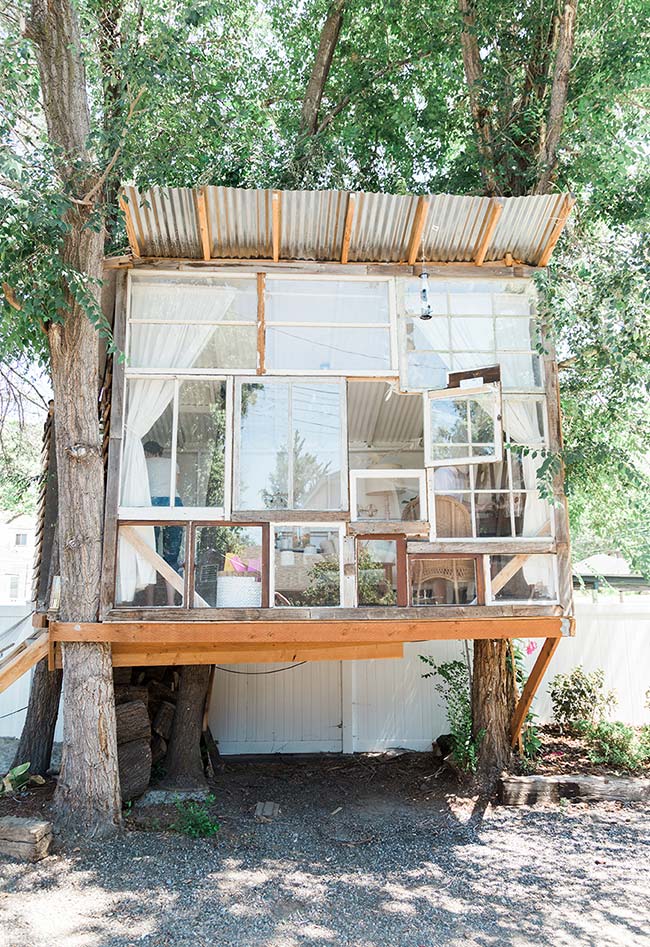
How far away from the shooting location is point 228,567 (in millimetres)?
5469

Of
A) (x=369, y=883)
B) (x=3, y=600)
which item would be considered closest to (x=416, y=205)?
(x=369, y=883)

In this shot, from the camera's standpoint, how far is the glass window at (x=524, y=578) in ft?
18.5

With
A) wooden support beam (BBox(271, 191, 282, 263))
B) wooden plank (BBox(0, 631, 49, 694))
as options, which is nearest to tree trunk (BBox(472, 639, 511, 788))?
wooden plank (BBox(0, 631, 49, 694))

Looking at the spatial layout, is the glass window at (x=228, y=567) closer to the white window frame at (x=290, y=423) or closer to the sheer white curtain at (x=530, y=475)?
the white window frame at (x=290, y=423)

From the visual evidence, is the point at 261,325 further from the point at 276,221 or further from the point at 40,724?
the point at 40,724

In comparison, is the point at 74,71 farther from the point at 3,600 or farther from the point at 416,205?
the point at 3,600

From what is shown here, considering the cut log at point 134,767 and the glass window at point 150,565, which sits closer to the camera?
the glass window at point 150,565

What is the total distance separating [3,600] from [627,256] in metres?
15.8

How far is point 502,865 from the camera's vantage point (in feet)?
16.6

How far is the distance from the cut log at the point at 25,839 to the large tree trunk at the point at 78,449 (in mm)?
288

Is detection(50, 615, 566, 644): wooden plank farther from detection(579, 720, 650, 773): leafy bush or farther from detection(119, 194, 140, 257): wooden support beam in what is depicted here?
detection(119, 194, 140, 257): wooden support beam

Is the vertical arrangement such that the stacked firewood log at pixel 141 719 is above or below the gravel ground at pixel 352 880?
above

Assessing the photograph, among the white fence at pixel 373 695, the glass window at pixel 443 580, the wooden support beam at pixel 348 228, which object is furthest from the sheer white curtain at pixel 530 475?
the white fence at pixel 373 695

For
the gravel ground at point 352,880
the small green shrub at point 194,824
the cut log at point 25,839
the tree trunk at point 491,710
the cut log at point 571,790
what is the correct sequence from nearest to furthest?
the gravel ground at point 352,880, the cut log at point 25,839, the small green shrub at point 194,824, the cut log at point 571,790, the tree trunk at point 491,710
